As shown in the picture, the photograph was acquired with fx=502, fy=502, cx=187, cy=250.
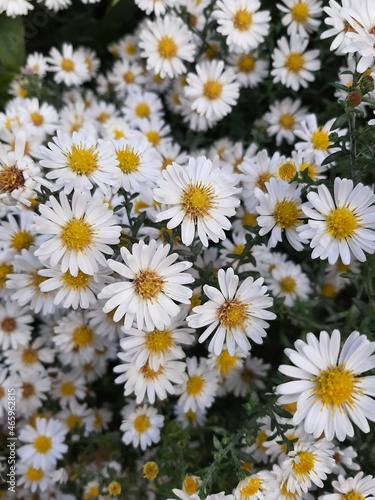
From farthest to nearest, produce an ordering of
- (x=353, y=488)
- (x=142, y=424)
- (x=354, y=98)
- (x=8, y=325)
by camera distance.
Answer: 1. (x=8, y=325)
2. (x=142, y=424)
3. (x=353, y=488)
4. (x=354, y=98)

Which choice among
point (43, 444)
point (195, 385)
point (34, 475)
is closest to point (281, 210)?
point (195, 385)

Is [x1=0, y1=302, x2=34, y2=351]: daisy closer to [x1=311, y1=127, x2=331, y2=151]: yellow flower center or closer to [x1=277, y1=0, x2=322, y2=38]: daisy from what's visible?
[x1=311, y1=127, x2=331, y2=151]: yellow flower center

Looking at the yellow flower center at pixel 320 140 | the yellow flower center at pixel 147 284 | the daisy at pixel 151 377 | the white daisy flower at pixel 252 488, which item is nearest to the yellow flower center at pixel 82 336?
the daisy at pixel 151 377

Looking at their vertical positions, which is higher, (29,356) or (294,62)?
(294,62)

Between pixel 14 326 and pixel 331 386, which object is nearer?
pixel 331 386

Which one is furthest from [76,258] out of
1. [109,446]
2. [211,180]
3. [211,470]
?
[109,446]

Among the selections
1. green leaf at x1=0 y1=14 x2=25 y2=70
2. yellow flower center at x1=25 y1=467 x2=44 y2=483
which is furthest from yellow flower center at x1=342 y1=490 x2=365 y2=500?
green leaf at x1=0 y1=14 x2=25 y2=70

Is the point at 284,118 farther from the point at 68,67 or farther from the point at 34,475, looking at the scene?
the point at 34,475

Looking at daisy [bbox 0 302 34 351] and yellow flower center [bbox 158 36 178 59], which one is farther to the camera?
yellow flower center [bbox 158 36 178 59]
